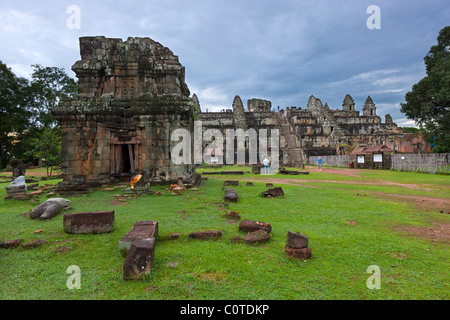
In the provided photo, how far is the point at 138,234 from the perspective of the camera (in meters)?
3.81

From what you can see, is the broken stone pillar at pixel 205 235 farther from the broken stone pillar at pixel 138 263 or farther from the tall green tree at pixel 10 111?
the tall green tree at pixel 10 111

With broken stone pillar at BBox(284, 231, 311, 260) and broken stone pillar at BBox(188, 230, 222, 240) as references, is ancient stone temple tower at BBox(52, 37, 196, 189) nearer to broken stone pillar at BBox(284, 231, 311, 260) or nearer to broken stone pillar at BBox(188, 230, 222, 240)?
broken stone pillar at BBox(188, 230, 222, 240)

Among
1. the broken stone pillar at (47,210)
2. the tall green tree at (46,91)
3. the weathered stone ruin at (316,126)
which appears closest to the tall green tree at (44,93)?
the tall green tree at (46,91)

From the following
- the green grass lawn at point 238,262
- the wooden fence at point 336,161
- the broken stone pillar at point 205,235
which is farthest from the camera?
the wooden fence at point 336,161

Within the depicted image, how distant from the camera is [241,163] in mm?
35375

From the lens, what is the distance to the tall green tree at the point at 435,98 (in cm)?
1619

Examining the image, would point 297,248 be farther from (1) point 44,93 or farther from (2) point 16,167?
(1) point 44,93

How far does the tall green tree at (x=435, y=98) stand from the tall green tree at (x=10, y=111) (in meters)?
43.2

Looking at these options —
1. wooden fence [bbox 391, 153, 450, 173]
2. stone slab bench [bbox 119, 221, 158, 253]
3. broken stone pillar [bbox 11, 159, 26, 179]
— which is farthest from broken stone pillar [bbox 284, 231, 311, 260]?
wooden fence [bbox 391, 153, 450, 173]

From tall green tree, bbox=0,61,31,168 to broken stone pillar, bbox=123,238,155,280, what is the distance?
35257mm

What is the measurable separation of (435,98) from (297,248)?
2131 cm

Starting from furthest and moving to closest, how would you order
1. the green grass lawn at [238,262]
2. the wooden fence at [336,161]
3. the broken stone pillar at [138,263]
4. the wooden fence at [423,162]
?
1. the wooden fence at [336,161]
2. the wooden fence at [423,162]
3. the broken stone pillar at [138,263]
4. the green grass lawn at [238,262]

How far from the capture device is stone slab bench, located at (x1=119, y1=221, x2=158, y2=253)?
11.5 feet

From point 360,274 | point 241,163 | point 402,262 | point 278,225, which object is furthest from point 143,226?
point 241,163
